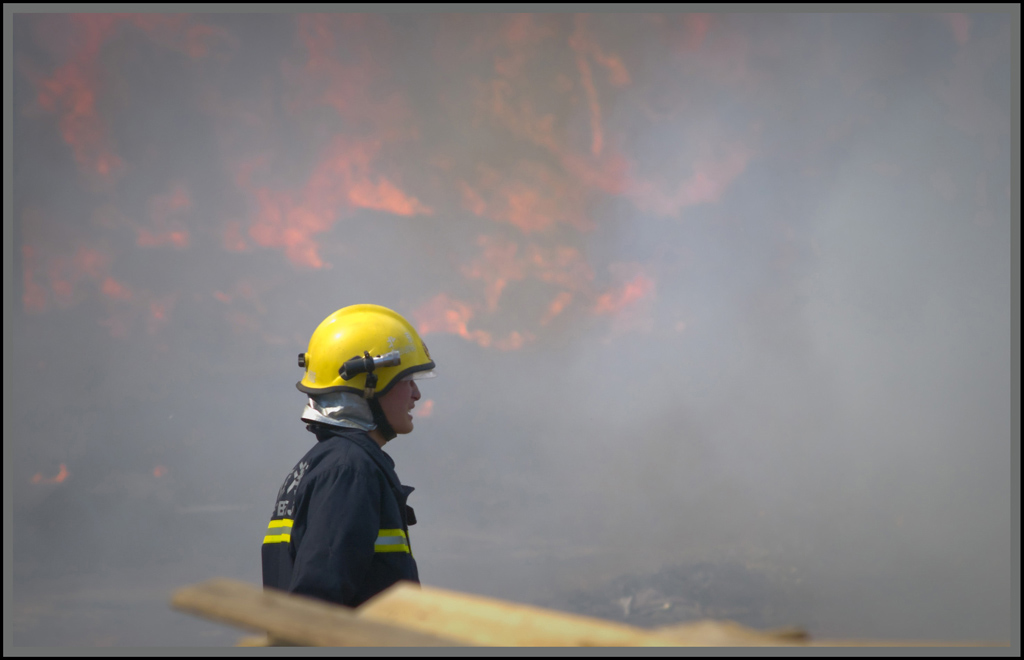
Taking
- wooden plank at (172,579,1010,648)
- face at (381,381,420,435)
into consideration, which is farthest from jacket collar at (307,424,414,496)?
wooden plank at (172,579,1010,648)

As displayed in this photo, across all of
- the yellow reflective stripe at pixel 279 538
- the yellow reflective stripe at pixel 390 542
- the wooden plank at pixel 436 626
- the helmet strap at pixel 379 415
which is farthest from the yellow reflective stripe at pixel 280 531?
the wooden plank at pixel 436 626

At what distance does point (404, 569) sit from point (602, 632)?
1.56 meters

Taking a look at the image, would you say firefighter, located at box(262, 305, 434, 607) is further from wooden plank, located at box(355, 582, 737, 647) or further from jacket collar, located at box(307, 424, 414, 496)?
wooden plank, located at box(355, 582, 737, 647)

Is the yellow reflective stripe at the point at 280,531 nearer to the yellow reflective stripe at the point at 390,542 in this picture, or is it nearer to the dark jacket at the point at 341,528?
the dark jacket at the point at 341,528

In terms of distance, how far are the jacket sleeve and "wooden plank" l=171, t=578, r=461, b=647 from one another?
112cm

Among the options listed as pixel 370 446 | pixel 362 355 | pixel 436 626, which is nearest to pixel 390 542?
pixel 370 446

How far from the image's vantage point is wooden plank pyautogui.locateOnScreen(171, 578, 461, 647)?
3.34 ft

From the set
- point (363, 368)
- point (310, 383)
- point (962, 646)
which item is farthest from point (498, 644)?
point (310, 383)

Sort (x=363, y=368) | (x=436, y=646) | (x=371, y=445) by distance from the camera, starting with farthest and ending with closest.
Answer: (x=363, y=368) → (x=371, y=445) → (x=436, y=646)

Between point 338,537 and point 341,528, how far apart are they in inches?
1.1

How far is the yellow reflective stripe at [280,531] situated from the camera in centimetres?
250

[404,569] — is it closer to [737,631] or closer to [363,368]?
[363,368]

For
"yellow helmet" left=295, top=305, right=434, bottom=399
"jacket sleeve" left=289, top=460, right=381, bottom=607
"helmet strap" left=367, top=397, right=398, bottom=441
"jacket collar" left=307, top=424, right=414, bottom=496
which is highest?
"yellow helmet" left=295, top=305, right=434, bottom=399

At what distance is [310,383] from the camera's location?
117 inches
